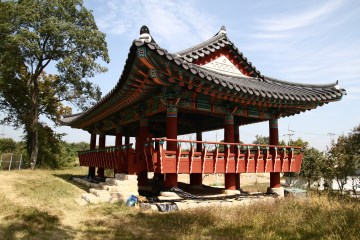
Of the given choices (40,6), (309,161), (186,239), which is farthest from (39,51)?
(309,161)

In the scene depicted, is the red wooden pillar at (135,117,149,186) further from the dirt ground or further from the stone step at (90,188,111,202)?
the dirt ground

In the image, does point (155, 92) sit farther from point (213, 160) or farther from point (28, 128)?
point (28, 128)

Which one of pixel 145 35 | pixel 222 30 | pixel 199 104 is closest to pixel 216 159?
pixel 199 104

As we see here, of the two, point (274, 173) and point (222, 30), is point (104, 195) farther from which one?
point (222, 30)

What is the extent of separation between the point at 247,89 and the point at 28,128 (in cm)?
2500

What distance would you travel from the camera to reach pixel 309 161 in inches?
1228

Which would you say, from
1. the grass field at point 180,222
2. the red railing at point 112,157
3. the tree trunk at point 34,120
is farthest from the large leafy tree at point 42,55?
the grass field at point 180,222

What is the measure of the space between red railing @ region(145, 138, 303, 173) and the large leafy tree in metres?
19.8

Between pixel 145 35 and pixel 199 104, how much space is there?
13.1ft

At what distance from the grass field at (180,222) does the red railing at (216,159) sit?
170 centimetres

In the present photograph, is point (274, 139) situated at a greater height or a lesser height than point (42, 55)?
lesser

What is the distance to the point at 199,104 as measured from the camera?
478 inches

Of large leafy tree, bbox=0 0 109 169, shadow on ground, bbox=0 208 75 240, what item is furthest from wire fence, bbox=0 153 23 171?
shadow on ground, bbox=0 208 75 240

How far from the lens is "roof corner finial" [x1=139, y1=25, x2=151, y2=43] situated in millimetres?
8961
